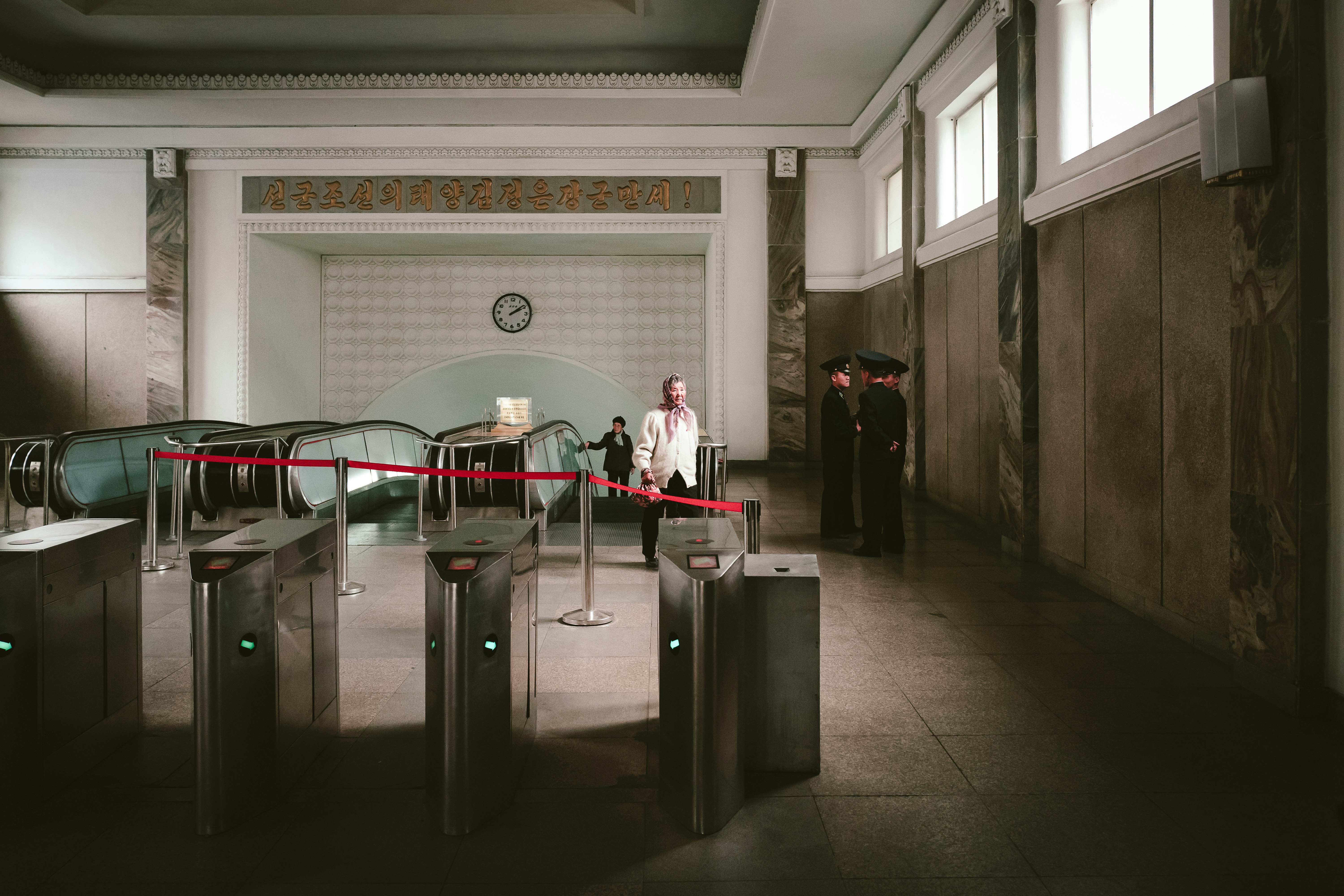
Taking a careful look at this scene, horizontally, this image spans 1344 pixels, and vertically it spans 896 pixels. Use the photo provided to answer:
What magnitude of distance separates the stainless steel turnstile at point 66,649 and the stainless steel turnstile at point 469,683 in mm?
1419

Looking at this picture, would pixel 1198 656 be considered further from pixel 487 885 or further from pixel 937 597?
pixel 487 885

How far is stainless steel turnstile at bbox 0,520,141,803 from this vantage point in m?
2.93

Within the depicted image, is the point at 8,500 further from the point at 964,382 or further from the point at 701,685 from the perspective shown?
the point at 964,382

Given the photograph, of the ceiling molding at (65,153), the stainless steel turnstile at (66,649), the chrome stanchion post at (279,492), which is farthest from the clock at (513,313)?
the stainless steel turnstile at (66,649)

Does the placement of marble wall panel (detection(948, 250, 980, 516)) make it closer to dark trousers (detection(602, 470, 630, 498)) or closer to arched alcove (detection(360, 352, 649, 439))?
dark trousers (detection(602, 470, 630, 498))

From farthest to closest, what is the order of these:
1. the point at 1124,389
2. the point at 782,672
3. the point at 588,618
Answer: the point at 1124,389 → the point at 588,618 → the point at 782,672

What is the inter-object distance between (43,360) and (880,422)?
13952mm

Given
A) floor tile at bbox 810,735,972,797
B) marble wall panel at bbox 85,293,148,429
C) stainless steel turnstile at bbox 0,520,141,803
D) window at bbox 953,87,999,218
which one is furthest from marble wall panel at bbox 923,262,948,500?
marble wall panel at bbox 85,293,148,429

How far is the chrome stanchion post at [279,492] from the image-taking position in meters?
7.63

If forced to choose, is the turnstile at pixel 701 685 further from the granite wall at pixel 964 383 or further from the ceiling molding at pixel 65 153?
the ceiling molding at pixel 65 153

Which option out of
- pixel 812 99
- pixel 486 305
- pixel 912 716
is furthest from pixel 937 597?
pixel 486 305

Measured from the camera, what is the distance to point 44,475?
7.90m

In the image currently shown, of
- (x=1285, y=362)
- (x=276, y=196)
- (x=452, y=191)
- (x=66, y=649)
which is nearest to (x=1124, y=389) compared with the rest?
(x=1285, y=362)

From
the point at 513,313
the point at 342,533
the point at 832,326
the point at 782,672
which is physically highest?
the point at 513,313
